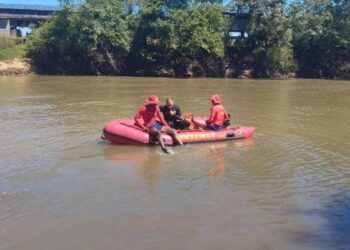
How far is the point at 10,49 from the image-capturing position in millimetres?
45094

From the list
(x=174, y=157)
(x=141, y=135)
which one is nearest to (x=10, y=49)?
(x=141, y=135)

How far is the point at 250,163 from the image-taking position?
1073 centimetres

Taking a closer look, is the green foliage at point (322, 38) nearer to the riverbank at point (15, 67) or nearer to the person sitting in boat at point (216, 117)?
the riverbank at point (15, 67)

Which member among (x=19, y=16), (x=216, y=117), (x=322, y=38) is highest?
(x=19, y=16)

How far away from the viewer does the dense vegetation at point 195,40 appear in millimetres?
41594

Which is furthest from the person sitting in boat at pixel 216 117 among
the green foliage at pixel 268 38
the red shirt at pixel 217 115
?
the green foliage at pixel 268 38

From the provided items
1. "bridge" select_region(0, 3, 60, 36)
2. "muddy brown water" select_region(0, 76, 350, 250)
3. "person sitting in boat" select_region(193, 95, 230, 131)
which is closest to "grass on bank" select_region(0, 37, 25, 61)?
"bridge" select_region(0, 3, 60, 36)

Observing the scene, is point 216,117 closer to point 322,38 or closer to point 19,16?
point 322,38

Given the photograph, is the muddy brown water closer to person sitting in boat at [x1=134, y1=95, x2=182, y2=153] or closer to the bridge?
person sitting in boat at [x1=134, y1=95, x2=182, y2=153]

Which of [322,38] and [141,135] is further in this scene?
[322,38]

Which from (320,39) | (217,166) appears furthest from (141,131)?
(320,39)

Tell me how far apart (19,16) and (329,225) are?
5340 centimetres

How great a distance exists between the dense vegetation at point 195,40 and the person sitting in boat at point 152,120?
96.8ft

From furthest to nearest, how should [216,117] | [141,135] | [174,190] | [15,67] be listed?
[15,67], [216,117], [141,135], [174,190]
